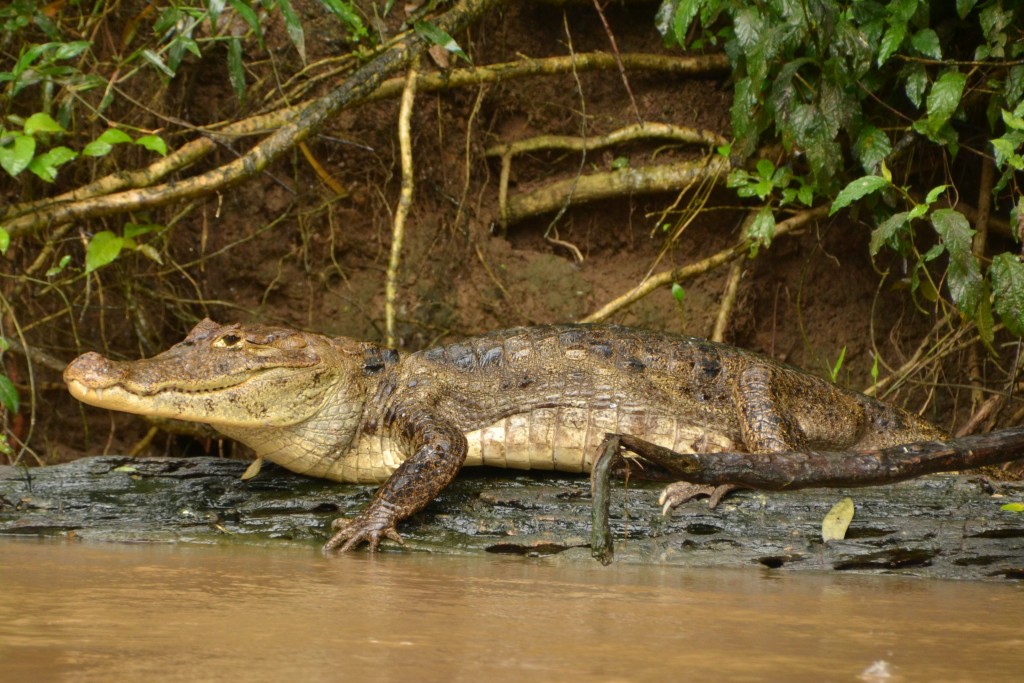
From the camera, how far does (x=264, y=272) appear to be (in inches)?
261

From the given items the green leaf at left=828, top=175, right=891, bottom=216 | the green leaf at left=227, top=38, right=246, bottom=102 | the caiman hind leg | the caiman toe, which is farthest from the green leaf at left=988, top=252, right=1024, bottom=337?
the green leaf at left=227, top=38, right=246, bottom=102

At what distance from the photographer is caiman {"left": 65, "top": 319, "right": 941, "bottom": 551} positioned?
4262 mm

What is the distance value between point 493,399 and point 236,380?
3.40ft

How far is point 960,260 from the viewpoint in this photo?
14.4 feet

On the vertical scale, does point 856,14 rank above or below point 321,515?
above

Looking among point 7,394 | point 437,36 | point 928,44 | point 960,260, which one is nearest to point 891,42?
point 928,44

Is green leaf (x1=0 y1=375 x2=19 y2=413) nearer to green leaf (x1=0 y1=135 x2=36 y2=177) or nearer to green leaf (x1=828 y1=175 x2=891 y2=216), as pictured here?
green leaf (x1=0 y1=135 x2=36 y2=177)

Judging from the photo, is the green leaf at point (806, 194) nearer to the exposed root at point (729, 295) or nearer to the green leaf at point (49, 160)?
the exposed root at point (729, 295)

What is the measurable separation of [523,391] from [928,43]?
2.45 meters

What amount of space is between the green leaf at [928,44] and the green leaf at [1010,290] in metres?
1.08

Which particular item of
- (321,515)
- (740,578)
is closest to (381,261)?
(321,515)

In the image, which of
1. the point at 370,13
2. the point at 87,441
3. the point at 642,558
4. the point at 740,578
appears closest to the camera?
the point at 740,578

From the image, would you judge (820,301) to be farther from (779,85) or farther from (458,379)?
(458,379)

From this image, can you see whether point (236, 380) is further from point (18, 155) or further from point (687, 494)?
point (687, 494)
